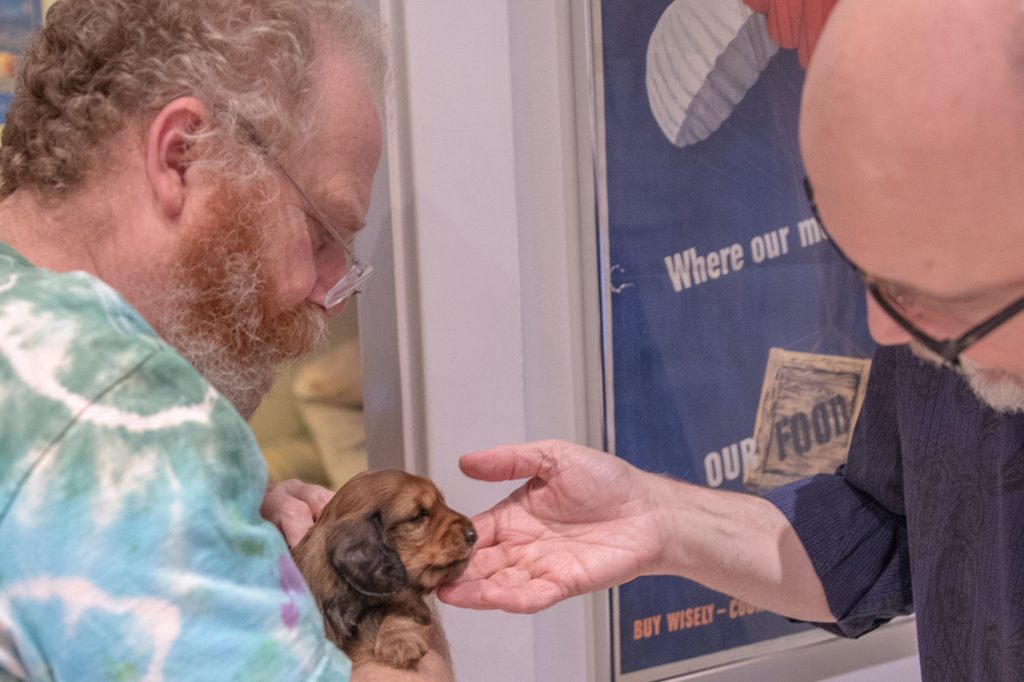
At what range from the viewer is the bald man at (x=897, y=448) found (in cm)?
74

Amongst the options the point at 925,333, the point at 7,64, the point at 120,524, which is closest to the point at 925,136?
the point at 925,333

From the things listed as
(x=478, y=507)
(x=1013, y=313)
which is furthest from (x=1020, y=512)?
(x=478, y=507)

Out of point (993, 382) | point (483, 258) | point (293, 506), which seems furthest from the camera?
point (483, 258)

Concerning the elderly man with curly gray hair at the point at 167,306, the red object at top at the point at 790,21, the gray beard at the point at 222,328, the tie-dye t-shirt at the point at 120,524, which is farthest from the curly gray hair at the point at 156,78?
the red object at top at the point at 790,21

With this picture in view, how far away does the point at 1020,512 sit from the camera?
128 centimetres

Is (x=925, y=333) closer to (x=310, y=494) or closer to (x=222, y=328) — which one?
(x=222, y=328)

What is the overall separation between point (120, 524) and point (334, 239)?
62cm

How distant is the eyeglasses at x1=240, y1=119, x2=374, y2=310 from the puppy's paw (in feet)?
1.52

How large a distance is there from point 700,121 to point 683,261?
0.28 meters

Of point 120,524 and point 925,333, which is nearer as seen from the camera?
point 120,524

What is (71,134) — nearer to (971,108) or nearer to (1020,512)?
(971,108)

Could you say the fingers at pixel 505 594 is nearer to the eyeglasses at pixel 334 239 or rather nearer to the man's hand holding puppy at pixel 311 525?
the man's hand holding puppy at pixel 311 525

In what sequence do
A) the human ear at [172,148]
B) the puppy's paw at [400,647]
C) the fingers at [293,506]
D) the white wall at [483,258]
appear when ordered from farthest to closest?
the white wall at [483,258] < the fingers at [293,506] < the puppy's paw at [400,647] < the human ear at [172,148]

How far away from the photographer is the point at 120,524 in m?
0.82
